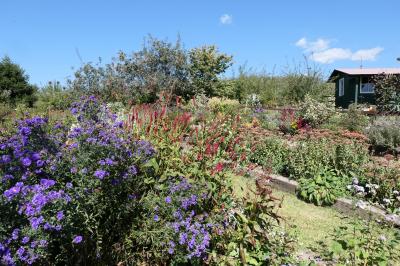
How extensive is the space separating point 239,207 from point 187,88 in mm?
14889

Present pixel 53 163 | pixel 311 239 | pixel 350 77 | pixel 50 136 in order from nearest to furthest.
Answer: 1. pixel 53 163
2. pixel 50 136
3. pixel 311 239
4. pixel 350 77

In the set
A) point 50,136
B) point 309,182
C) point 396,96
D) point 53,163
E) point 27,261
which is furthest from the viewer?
point 396,96

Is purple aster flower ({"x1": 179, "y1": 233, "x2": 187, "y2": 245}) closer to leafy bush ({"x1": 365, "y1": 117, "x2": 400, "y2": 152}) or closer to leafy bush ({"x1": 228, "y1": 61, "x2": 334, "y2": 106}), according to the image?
leafy bush ({"x1": 365, "y1": 117, "x2": 400, "y2": 152})

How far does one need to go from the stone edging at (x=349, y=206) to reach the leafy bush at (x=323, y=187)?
12 centimetres

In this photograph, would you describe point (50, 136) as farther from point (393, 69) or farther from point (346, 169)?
point (393, 69)

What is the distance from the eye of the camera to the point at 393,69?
99.4 ft

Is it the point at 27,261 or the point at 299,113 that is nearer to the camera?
Result: the point at 27,261

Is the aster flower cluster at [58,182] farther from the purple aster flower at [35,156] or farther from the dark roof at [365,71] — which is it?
the dark roof at [365,71]

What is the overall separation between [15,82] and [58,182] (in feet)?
80.2

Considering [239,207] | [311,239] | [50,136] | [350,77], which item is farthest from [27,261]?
[350,77]

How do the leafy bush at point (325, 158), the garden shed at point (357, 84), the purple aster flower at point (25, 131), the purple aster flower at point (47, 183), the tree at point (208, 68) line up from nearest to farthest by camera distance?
the purple aster flower at point (47, 183), the purple aster flower at point (25, 131), the leafy bush at point (325, 158), the tree at point (208, 68), the garden shed at point (357, 84)

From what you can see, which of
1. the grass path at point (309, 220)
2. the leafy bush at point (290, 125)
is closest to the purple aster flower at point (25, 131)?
the grass path at point (309, 220)

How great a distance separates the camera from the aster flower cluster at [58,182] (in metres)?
2.16

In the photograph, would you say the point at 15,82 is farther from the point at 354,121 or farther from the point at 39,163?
the point at 39,163
